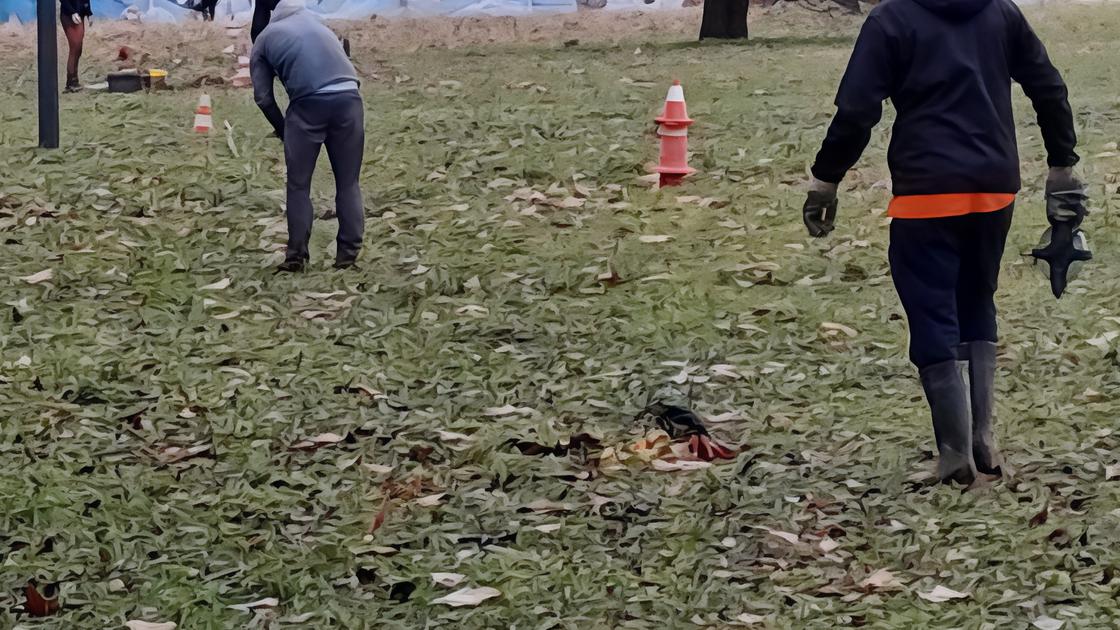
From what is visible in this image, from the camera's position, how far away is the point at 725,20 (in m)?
24.3

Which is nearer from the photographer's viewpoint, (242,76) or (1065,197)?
(1065,197)

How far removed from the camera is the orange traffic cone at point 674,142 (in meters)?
13.0

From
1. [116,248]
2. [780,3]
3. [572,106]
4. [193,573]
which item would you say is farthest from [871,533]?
[780,3]

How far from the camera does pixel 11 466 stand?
7352 millimetres

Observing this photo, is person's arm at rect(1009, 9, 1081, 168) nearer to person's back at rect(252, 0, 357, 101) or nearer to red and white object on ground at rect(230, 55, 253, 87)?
person's back at rect(252, 0, 357, 101)

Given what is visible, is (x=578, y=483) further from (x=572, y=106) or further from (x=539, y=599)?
(x=572, y=106)

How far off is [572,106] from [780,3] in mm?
13134

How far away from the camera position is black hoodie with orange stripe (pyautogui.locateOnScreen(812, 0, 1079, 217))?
650cm

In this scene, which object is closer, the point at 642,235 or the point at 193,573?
the point at 193,573

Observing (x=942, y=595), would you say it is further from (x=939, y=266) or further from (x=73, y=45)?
(x=73, y=45)

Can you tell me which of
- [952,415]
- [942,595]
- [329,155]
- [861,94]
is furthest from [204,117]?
[942,595]

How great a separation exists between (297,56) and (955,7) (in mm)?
5335

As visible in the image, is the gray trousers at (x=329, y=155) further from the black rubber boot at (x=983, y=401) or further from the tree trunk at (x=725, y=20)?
the tree trunk at (x=725, y=20)

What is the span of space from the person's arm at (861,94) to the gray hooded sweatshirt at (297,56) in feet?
15.8
